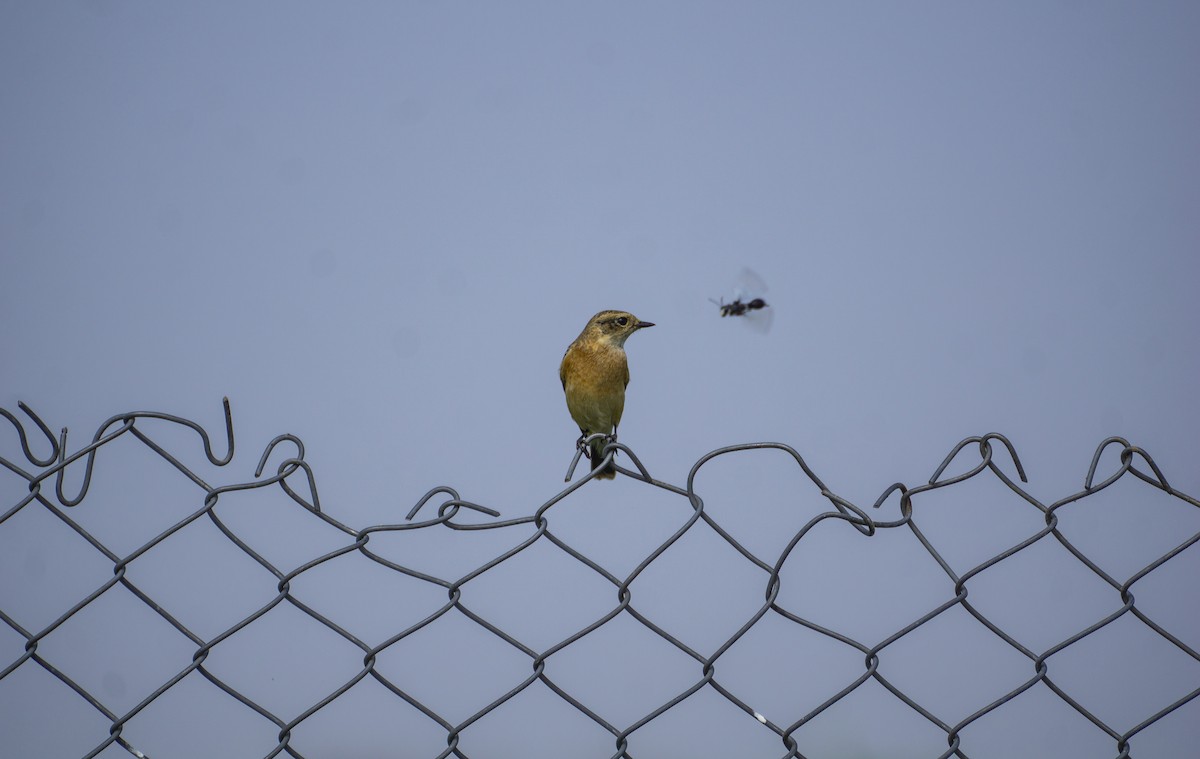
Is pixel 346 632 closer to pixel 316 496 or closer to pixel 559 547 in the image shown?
pixel 316 496

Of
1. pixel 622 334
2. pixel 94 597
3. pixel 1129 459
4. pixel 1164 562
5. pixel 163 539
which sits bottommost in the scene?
pixel 94 597

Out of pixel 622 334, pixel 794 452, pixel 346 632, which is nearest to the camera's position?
pixel 346 632

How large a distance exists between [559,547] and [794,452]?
45 centimetres

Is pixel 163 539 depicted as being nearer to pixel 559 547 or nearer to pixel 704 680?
pixel 559 547

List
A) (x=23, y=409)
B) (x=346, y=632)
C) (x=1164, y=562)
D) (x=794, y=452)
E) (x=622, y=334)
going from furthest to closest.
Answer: (x=622, y=334) < (x=1164, y=562) < (x=794, y=452) < (x=346, y=632) < (x=23, y=409)

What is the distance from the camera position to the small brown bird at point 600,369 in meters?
4.17

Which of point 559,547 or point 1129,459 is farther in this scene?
point 1129,459

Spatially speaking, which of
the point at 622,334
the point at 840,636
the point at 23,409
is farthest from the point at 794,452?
the point at 622,334

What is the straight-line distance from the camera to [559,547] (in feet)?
5.45

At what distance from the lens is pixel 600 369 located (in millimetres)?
4207

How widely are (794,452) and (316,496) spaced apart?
0.83 meters

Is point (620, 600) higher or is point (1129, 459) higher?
point (1129, 459)

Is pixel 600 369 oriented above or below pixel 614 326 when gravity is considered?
below

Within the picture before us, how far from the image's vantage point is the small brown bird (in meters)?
4.17
